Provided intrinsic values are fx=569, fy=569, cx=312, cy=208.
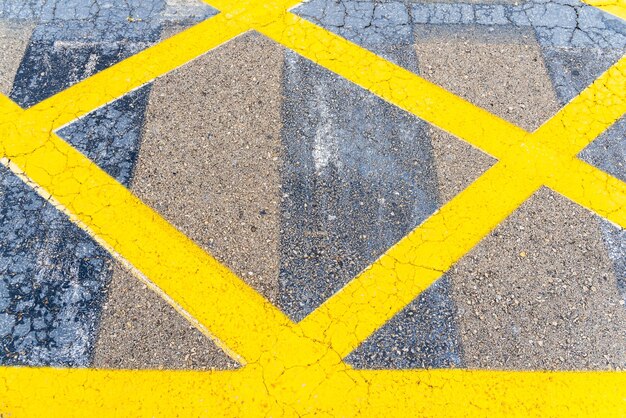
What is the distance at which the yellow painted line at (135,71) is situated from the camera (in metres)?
3.98

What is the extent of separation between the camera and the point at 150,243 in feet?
10.9

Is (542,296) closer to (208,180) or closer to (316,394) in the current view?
(316,394)

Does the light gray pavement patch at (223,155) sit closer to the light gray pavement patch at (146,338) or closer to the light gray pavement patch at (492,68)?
the light gray pavement patch at (146,338)

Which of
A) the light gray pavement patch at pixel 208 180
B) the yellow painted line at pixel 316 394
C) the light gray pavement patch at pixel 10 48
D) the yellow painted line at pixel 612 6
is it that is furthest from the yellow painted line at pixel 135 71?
the yellow painted line at pixel 612 6

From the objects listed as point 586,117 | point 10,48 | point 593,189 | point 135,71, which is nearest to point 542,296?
point 593,189

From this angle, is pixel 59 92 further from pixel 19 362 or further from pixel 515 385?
pixel 515 385

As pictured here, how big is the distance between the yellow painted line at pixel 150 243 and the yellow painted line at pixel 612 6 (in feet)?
12.9

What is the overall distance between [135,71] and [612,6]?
4.01 m

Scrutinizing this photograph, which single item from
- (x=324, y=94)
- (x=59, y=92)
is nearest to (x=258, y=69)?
(x=324, y=94)

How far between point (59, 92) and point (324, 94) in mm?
1912

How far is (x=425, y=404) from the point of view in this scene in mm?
2824

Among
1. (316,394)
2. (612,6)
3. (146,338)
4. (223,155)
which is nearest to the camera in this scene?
(316,394)

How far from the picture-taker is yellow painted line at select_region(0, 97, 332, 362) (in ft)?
9.93

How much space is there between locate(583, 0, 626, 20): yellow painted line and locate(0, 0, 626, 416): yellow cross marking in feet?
2.24
